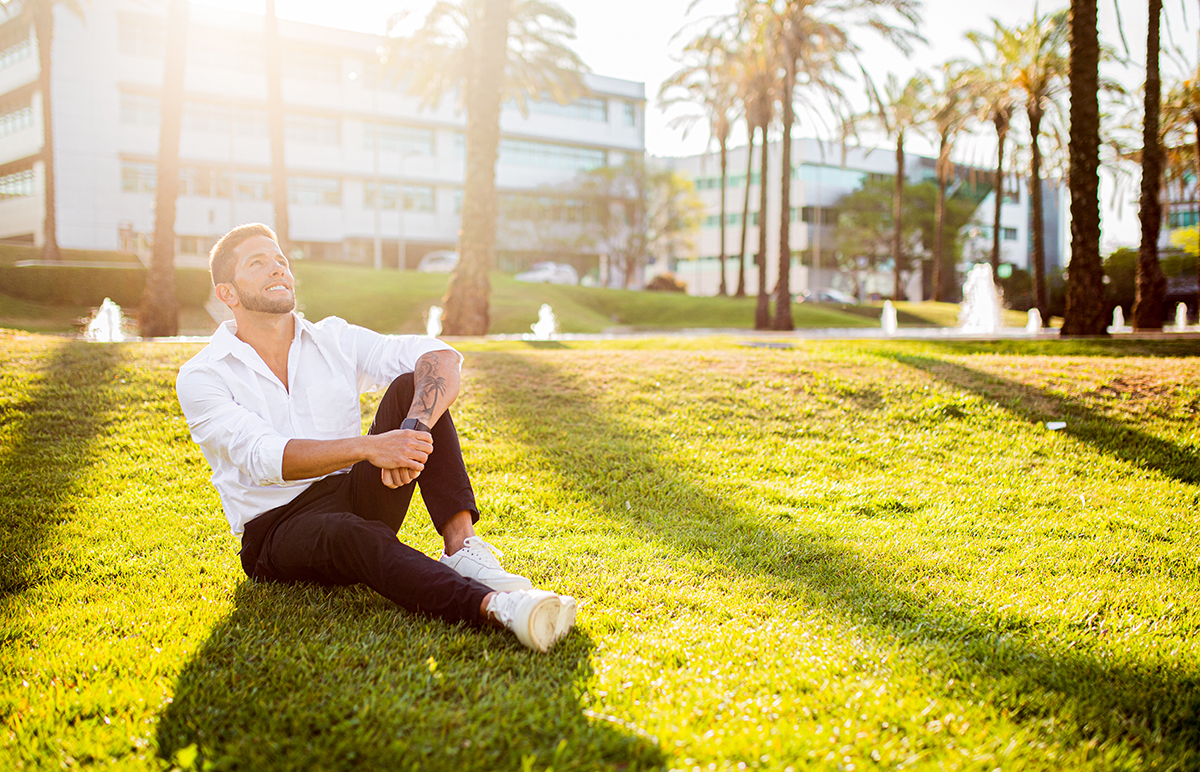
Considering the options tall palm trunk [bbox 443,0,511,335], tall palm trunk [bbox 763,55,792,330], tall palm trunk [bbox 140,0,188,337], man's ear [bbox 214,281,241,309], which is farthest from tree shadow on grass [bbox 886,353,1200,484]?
tall palm trunk [bbox 140,0,188,337]

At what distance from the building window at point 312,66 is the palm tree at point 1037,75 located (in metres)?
38.2

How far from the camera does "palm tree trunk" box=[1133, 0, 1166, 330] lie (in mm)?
15828

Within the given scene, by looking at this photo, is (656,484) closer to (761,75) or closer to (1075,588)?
(1075,588)

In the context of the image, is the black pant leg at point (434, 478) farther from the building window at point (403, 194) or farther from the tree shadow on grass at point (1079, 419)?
the building window at point (403, 194)

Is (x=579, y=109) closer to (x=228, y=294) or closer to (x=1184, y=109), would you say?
(x=1184, y=109)

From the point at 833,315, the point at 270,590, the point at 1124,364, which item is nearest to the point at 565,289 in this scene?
the point at 833,315

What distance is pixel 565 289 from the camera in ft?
110

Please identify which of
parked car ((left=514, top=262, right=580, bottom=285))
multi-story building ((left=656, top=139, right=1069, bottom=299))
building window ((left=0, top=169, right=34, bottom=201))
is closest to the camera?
building window ((left=0, top=169, right=34, bottom=201))

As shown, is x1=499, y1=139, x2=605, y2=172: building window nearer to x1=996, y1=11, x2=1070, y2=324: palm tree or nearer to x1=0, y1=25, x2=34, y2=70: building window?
x1=0, y1=25, x2=34, y2=70: building window

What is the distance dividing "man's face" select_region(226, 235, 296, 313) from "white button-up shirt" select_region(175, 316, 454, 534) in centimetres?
14

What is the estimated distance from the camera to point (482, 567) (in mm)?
3102

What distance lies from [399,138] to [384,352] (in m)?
52.2

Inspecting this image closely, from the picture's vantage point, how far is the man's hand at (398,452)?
2979 mm

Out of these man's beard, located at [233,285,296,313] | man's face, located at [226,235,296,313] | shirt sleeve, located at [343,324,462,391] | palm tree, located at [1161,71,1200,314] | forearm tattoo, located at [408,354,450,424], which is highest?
palm tree, located at [1161,71,1200,314]
